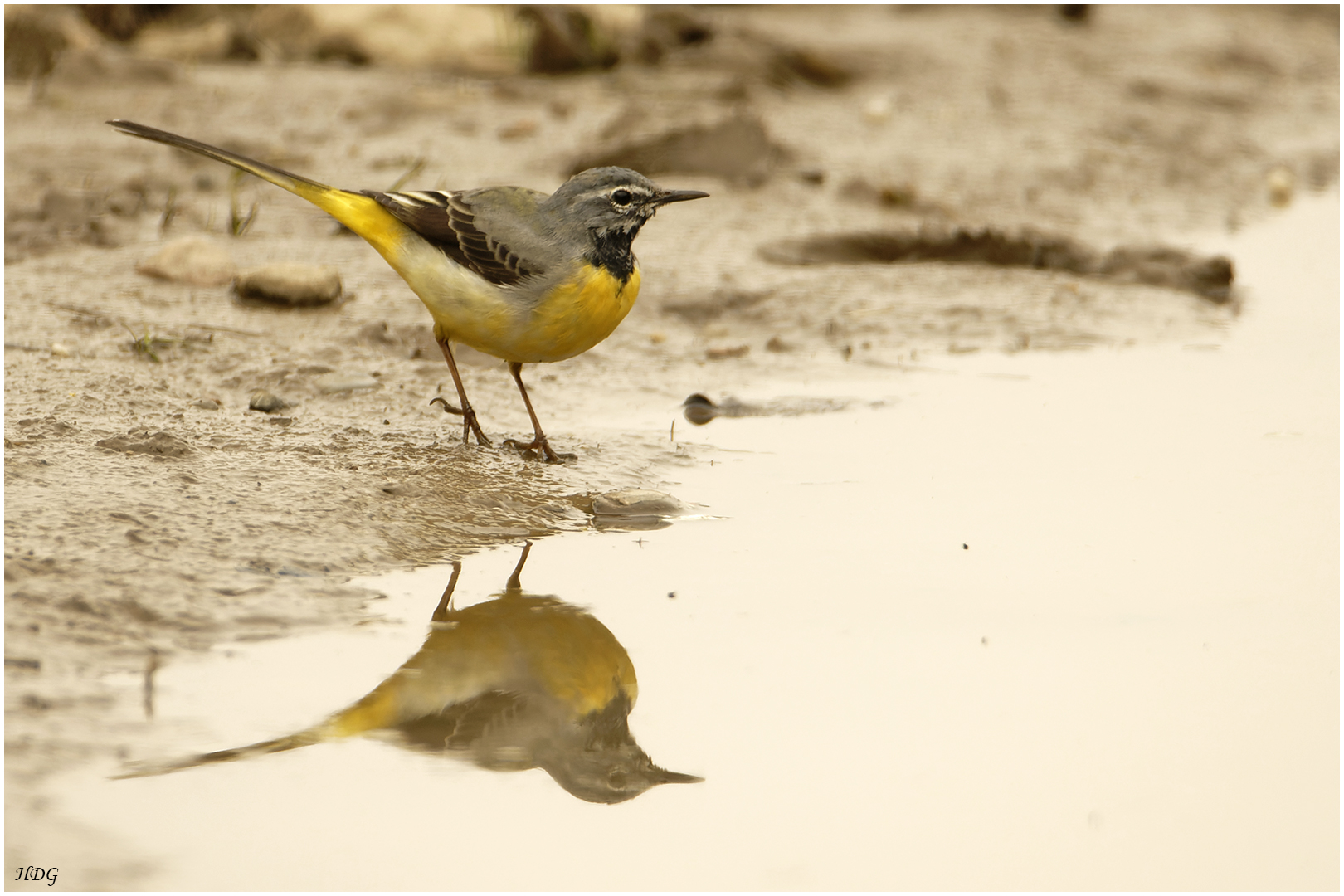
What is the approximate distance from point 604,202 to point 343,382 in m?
1.56

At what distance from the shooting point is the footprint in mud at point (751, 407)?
6.20 meters

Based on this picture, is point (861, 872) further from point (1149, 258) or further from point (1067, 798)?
point (1149, 258)

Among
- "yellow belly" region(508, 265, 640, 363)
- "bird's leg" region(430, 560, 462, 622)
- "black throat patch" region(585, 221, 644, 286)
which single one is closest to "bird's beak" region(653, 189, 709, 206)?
"black throat patch" region(585, 221, 644, 286)

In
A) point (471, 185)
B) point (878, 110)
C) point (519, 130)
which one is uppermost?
point (878, 110)

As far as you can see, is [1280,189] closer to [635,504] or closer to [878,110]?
[878,110]

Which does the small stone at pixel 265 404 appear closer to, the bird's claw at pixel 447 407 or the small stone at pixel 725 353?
the bird's claw at pixel 447 407

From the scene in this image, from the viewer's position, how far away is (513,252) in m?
5.32

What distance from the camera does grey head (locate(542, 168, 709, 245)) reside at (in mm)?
5449

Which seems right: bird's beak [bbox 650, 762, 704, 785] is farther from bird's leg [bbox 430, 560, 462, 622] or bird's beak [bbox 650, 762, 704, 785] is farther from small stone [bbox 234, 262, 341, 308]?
small stone [bbox 234, 262, 341, 308]

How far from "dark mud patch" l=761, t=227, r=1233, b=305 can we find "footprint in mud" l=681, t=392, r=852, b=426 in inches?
91.7

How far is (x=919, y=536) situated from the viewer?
480 cm

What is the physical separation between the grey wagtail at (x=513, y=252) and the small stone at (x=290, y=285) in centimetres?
124

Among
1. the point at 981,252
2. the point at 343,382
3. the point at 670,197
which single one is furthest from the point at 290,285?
the point at 981,252

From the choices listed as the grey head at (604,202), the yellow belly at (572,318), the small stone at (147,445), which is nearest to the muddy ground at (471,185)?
the small stone at (147,445)
